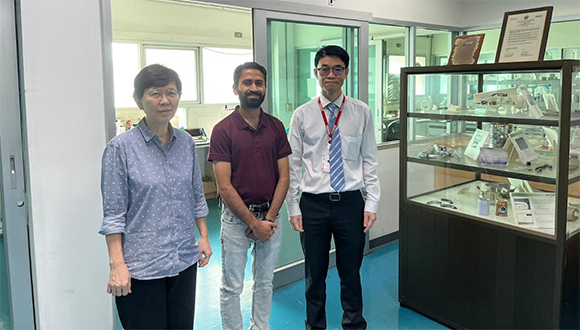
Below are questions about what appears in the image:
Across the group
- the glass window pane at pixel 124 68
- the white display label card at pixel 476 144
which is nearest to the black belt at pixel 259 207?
the white display label card at pixel 476 144

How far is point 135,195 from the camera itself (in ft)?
5.43

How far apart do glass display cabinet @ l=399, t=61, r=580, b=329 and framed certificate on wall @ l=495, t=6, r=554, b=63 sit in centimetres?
11

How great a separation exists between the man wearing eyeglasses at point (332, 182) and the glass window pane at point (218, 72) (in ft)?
15.0

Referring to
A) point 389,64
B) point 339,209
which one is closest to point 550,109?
point 339,209

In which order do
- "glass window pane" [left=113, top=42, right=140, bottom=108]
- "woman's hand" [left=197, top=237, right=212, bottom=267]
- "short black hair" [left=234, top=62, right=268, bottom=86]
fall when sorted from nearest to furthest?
"woman's hand" [left=197, top=237, right=212, bottom=267]
"short black hair" [left=234, top=62, right=268, bottom=86]
"glass window pane" [left=113, top=42, right=140, bottom=108]

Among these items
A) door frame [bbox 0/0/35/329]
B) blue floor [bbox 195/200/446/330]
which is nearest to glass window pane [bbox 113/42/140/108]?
blue floor [bbox 195/200/446/330]

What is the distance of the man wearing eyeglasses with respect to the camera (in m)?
2.43

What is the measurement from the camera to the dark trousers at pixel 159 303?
1683 millimetres

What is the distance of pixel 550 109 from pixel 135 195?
2.18 m

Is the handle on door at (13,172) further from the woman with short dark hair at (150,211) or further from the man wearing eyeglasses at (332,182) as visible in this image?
the man wearing eyeglasses at (332,182)

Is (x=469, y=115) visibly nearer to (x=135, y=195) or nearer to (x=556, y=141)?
(x=556, y=141)

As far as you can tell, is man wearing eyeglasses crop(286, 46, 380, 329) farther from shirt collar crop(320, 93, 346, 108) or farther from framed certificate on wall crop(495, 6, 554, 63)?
framed certificate on wall crop(495, 6, 554, 63)

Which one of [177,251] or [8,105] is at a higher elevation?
[8,105]

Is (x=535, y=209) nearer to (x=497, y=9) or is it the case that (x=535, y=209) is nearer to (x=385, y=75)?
(x=385, y=75)
